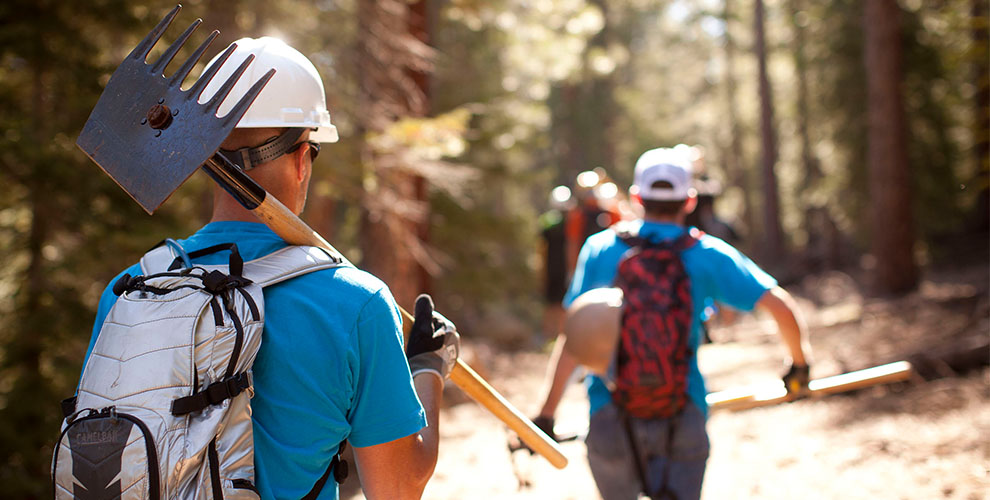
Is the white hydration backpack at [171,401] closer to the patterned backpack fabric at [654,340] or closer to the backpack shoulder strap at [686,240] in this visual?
the patterned backpack fabric at [654,340]

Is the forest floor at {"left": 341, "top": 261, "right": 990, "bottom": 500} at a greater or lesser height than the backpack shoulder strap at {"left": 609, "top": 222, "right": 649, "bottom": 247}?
lesser

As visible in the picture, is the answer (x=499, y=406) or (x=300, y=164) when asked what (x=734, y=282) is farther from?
(x=300, y=164)

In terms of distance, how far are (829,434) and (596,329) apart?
15.4ft

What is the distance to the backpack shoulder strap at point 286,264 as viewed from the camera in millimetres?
1765

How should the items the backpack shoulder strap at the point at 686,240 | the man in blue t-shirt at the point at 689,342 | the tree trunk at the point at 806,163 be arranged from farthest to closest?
the tree trunk at the point at 806,163 < the backpack shoulder strap at the point at 686,240 < the man in blue t-shirt at the point at 689,342

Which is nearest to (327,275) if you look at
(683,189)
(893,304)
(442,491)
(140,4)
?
(683,189)

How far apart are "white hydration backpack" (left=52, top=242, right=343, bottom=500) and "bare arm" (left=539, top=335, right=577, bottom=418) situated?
205 cm

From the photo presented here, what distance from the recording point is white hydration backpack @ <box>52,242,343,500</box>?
1.58 meters

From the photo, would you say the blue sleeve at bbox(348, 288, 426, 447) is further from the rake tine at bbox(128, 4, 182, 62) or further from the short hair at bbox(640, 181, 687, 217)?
the short hair at bbox(640, 181, 687, 217)

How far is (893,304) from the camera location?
491 inches

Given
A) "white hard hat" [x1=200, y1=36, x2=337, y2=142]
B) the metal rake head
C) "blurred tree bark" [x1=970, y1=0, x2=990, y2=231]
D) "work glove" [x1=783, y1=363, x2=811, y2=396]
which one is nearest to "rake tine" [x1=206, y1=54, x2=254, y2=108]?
the metal rake head

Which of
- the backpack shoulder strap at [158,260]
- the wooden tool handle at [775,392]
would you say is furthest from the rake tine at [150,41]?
the wooden tool handle at [775,392]

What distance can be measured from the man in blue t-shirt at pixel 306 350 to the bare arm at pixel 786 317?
6.75 feet

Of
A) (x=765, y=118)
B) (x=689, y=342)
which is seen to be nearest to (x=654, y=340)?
(x=689, y=342)
